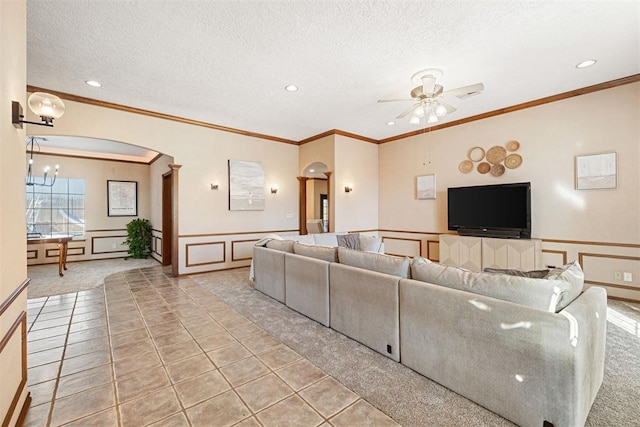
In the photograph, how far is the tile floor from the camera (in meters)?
1.76

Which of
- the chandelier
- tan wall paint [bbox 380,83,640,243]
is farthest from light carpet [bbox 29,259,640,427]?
the chandelier

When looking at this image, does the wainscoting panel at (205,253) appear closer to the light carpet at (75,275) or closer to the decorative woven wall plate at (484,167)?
the light carpet at (75,275)

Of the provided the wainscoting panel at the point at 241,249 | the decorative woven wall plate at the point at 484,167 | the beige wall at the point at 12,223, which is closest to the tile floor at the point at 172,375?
the beige wall at the point at 12,223

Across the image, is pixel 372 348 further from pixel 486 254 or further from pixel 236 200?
pixel 236 200

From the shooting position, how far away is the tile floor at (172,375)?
5.77 ft

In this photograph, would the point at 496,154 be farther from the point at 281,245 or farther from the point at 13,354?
the point at 13,354

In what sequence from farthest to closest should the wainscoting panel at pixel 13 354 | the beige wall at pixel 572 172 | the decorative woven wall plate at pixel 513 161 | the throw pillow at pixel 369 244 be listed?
the throw pillow at pixel 369 244, the decorative woven wall plate at pixel 513 161, the beige wall at pixel 572 172, the wainscoting panel at pixel 13 354

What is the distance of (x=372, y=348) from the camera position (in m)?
2.54

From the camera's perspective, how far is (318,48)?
2998 millimetres

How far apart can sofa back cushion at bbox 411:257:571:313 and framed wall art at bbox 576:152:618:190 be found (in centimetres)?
345

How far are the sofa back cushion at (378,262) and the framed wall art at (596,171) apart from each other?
365cm

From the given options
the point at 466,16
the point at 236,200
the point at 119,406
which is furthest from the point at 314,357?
the point at 236,200

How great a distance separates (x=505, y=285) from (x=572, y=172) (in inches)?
147

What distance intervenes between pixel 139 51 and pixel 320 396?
3909 millimetres
